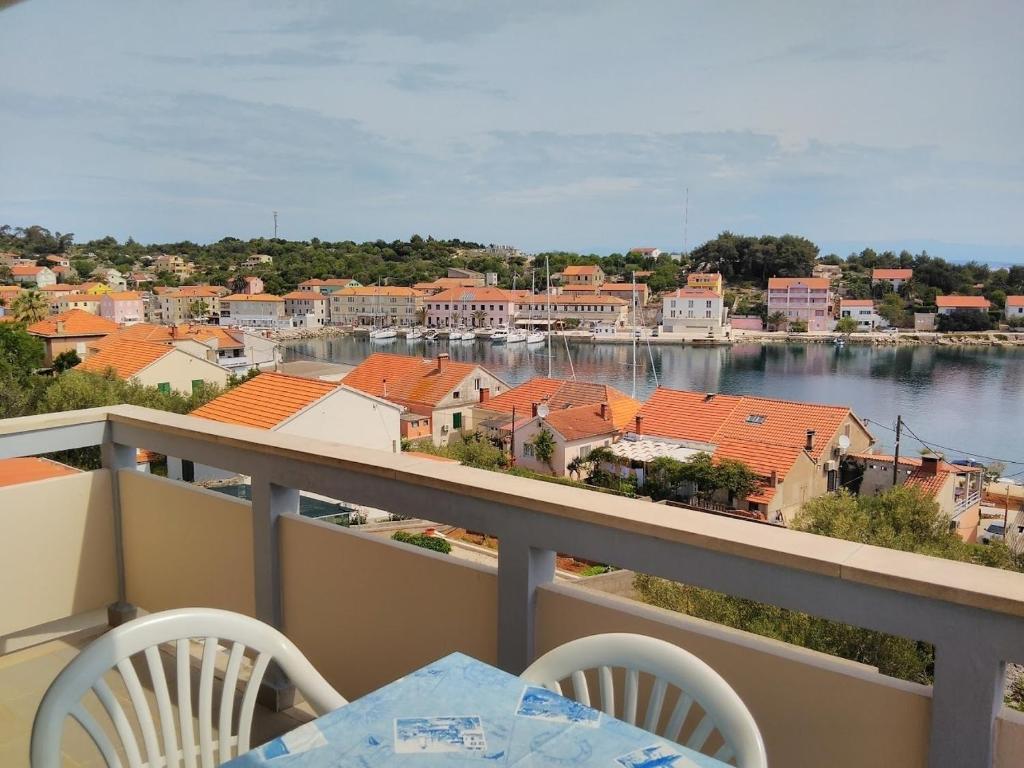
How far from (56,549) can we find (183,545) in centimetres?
34

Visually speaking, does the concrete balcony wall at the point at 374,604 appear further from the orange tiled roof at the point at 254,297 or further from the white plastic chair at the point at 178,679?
the orange tiled roof at the point at 254,297

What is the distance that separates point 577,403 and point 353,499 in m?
21.1

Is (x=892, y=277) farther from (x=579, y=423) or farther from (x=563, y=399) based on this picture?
(x=579, y=423)

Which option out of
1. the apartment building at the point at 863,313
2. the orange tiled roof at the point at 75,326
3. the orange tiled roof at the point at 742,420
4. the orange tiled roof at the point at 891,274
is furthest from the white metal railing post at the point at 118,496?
the orange tiled roof at the point at 891,274

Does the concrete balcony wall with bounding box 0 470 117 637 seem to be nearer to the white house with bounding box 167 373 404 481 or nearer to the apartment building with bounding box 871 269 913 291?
the white house with bounding box 167 373 404 481

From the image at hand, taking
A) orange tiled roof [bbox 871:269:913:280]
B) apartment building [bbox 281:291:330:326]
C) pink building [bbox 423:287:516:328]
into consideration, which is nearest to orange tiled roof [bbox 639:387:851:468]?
pink building [bbox 423:287:516:328]

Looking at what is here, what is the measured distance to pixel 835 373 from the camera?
35.6 meters

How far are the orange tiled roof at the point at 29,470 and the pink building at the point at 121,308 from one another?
148 ft

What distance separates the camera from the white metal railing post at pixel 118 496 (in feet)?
6.59

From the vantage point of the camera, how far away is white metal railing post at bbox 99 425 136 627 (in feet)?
6.59

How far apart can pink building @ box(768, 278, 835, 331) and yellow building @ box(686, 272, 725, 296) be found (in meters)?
3.76

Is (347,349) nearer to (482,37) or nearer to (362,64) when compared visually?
(362,64)

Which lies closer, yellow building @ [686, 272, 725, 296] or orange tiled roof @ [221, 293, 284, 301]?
yellow building @ [686, 272, 725, 296]

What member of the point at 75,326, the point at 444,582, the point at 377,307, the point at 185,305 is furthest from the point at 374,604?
the point at 185,305
